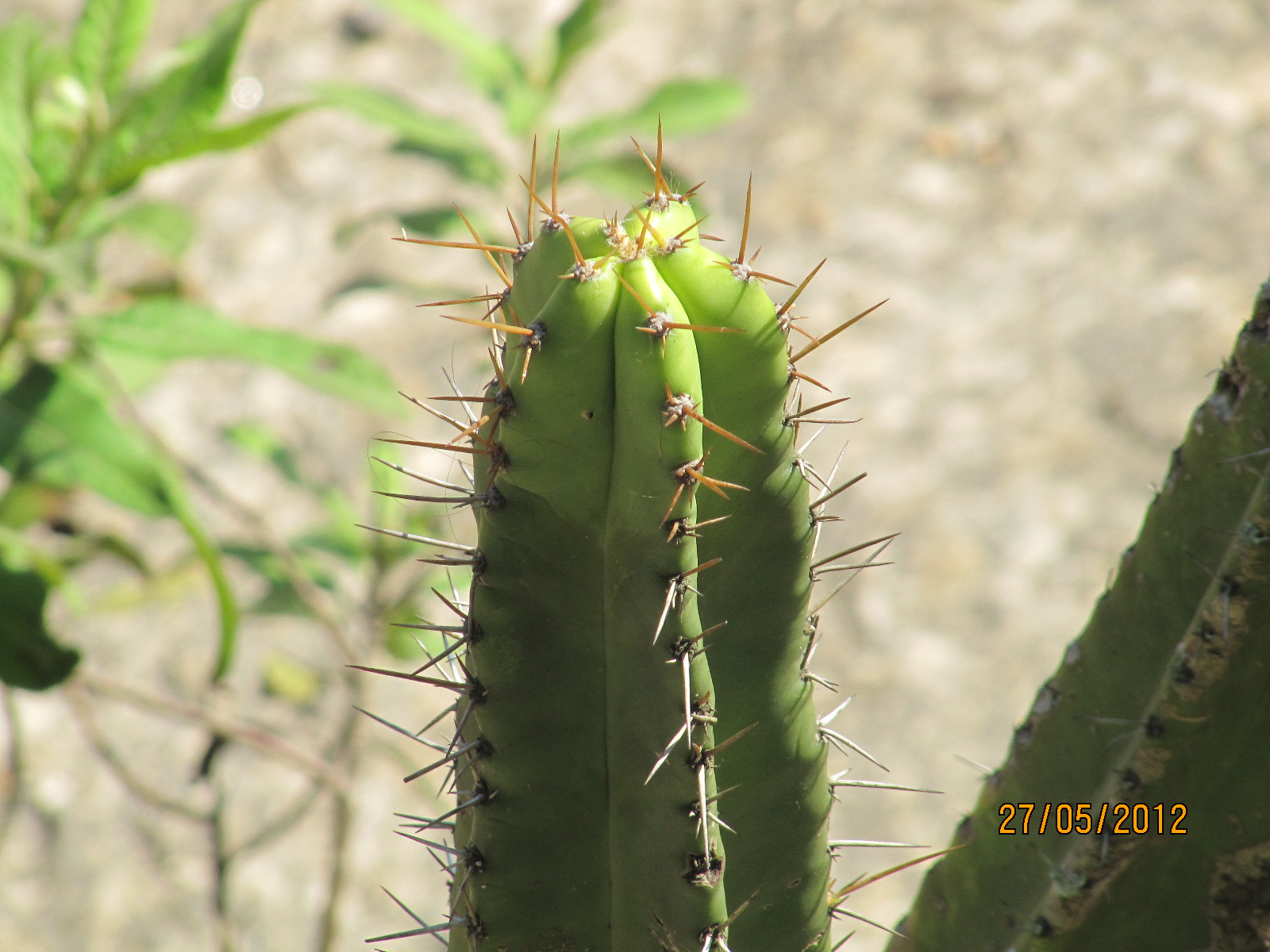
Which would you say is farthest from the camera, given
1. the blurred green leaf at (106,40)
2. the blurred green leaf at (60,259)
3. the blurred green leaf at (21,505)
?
the blurred green leaf at (21,505)

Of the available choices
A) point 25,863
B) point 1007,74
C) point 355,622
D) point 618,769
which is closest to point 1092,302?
point 1007,74

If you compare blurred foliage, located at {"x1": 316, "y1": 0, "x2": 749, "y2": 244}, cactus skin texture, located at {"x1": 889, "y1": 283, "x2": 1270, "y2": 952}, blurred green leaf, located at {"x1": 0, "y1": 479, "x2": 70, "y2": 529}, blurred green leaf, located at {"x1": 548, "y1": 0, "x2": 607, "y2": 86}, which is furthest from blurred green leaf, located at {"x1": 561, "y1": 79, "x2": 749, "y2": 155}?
cactus skin texture, located at {"x1": 889, "y1": 283, "x2": 1270, "y2": 952}

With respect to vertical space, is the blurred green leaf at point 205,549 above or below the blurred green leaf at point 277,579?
below

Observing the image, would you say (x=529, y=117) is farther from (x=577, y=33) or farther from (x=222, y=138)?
(x=222, y=138)

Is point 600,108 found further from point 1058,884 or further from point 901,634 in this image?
point 1058,884

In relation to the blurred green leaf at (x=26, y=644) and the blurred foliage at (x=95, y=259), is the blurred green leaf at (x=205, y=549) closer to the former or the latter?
the blurred foliage at (x=95, y=259)

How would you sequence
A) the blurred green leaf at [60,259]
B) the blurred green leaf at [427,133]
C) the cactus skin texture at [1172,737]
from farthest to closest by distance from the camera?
the blurred green leaf at [427,133], the blurred green leaf at [60,259], the cactus skin texture at [1172,737]

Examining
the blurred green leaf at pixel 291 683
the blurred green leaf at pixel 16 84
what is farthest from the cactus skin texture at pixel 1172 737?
the blurred green leaf at pixel 291 683

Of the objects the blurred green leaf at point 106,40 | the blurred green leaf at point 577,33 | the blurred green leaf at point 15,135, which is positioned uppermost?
the blurred green leaf at point 577,33
